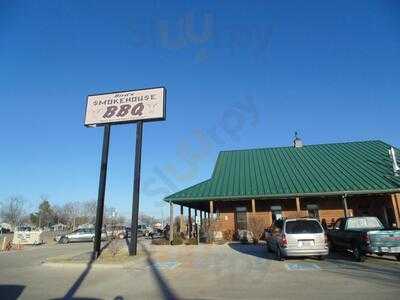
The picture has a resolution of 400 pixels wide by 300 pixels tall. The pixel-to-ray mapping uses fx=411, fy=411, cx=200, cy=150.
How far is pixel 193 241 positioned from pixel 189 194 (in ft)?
12.1

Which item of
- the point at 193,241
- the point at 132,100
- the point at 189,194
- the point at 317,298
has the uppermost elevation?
the point at 132,100

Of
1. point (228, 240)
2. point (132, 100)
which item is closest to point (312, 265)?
point (132, 100)

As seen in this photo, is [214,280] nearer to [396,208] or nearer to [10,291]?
[10,291]

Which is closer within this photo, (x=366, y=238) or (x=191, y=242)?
(x=366, y=238)

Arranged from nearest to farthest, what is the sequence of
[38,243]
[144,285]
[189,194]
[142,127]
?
1. [144,285]
2. [142,127]
3. [189,194]
4. [38,243]

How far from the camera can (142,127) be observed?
70.9 ft

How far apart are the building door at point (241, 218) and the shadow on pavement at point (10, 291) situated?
69.2ft

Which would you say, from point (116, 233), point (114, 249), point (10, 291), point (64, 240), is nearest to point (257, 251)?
point (114, 249)

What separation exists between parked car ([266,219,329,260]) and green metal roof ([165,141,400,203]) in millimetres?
11526

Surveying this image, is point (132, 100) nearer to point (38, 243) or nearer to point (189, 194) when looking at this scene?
point (189, 194)

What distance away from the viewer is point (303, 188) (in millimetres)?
28391

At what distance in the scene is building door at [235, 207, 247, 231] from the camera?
1224 inches

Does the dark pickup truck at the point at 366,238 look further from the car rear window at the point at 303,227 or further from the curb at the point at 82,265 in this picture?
the curb at the point at 82,265

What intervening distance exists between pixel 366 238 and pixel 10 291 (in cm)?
1197
